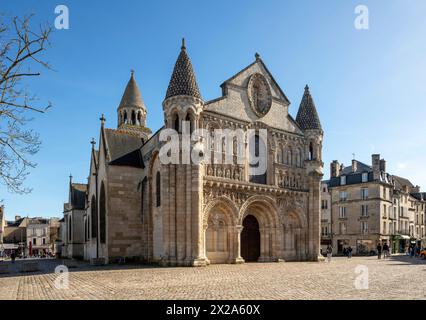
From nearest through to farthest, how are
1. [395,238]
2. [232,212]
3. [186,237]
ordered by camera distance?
[186,237] < [232,212] < [395,238]

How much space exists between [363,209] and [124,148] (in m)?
33.1

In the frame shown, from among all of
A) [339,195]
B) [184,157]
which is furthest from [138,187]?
[339,195]

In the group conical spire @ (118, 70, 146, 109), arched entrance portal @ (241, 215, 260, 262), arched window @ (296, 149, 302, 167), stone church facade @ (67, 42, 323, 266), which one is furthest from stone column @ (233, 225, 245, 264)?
conical spire @ (118, 70, 146, 109)

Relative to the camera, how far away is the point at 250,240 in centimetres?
2786

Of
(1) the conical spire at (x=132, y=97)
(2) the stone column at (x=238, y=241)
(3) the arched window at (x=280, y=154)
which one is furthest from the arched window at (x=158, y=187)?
(1) the conical spire at (x=132, y=97)

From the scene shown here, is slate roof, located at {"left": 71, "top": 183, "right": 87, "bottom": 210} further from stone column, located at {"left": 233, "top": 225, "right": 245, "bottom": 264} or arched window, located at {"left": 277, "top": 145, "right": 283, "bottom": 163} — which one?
arched window, located at {"left": 277, "top": 145, "right": 283, "bottom": 163}

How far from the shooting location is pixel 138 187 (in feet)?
94.7

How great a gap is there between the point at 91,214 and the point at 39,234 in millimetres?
53328

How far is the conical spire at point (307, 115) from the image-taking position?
31.6m

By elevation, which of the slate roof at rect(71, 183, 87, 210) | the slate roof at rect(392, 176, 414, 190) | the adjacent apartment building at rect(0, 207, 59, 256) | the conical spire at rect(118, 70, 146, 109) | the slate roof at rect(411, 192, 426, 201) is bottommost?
the adjacent apartment building at rect(0, 207, 59, 256)

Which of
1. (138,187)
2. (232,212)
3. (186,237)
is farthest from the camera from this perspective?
(138,187)

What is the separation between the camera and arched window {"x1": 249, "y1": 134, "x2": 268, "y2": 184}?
28.0 metres

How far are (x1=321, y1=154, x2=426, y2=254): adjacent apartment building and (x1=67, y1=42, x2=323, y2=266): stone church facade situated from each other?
71.9ft
